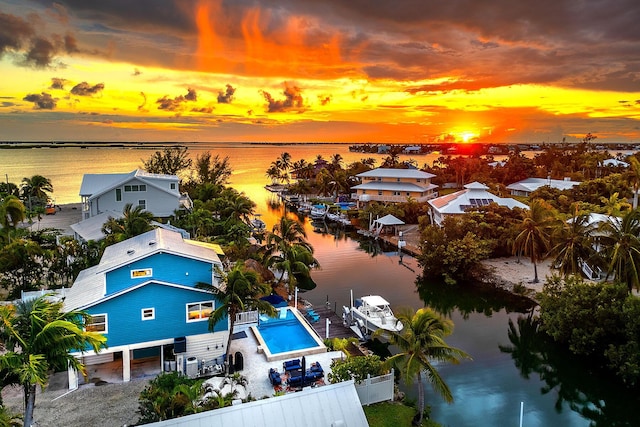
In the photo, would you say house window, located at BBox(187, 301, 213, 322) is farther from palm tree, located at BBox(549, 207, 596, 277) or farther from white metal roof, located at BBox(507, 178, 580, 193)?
white metal roof, located at BBox(507, 178, 580, 193)

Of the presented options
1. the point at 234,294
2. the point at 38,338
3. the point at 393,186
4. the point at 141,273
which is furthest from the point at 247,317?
the point at 393,186

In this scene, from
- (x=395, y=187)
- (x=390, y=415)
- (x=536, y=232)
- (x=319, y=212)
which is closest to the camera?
(x=390, y=415)

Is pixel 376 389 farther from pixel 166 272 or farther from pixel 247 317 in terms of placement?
pixel 166 272

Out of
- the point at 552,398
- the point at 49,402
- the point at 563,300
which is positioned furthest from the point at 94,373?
the point at 563,300

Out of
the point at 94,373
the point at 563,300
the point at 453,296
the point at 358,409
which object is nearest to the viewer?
the point at 358,409

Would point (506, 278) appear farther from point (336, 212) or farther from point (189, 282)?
point (336, 212)
